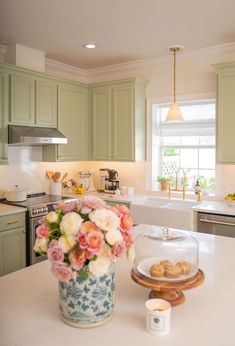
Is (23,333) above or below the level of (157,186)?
below

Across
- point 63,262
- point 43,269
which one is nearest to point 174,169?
point 43,269

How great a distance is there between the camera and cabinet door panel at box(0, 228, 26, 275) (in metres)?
3.33

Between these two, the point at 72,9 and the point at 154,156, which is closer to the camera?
the point at 72,9

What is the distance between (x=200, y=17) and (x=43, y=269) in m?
2.66

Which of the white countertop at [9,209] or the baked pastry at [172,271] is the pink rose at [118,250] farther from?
the white countertop at [9,209]

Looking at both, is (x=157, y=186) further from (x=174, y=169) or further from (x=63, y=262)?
(x=63, y=262)

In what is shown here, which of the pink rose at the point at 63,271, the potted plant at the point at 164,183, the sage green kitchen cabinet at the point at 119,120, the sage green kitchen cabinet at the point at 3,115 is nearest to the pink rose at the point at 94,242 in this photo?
the pink rose at the point at 63,271

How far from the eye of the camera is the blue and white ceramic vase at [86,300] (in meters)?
1.17

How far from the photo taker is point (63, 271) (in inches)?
43.9

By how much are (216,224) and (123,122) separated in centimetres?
184

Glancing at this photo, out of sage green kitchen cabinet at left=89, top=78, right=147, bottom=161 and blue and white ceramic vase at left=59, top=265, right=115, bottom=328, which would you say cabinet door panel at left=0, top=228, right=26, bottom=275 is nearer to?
sage green kitchen cabinet at left=89, top=78, right=147, bottom=161

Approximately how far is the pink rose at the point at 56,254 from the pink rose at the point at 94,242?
10 cm

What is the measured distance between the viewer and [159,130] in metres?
4.69

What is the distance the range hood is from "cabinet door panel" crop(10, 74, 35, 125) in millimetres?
98
